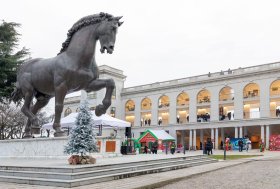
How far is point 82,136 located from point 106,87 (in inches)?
99.8

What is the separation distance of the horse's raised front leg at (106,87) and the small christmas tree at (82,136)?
1.14 m

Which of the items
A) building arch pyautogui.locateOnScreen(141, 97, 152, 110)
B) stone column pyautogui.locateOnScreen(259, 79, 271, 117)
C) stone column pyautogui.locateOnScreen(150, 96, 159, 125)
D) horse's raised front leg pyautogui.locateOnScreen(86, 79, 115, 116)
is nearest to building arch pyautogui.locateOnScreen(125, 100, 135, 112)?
building arch pyautogui.locateOnScreen(141, 97, 152, 110)

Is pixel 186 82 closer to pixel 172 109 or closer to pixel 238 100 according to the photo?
pixel 172 109

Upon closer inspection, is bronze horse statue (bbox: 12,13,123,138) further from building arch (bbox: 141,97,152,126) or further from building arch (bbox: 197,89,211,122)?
building arch (bbox: 141,97,152,126)

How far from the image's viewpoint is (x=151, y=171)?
12156mm

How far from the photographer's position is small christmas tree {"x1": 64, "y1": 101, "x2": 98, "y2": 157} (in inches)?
420

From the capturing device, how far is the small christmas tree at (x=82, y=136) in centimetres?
1068

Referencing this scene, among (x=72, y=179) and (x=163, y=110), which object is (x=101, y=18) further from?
(x=163, y=110)

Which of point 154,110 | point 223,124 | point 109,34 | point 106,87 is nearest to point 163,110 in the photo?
point 154,110

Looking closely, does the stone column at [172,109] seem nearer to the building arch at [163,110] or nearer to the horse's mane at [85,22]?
the building arch at [163,110]

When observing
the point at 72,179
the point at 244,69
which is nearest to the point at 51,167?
the point at 72,179

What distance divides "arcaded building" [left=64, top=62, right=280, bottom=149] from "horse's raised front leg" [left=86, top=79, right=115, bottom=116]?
41468 millimetres

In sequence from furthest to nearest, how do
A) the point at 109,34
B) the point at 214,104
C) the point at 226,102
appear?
the point at 214,104 → the point at 226,102 → the point at 109,34

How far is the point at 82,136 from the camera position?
10781mm
